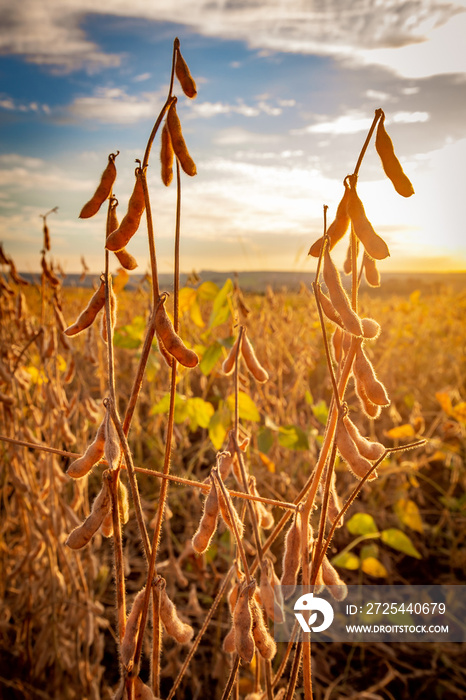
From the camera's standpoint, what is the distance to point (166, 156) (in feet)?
2.47

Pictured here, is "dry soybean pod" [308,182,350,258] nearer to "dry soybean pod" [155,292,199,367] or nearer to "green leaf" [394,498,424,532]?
"dry soybean pod" [155,292,199,367]

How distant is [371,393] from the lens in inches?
27.2

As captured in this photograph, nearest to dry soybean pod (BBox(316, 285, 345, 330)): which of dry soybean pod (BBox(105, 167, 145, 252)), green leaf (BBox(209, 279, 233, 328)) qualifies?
dry soybean pod (BBox(105, 167, 145, 252))

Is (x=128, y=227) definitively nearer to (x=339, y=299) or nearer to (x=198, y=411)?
(x=339, y=299)

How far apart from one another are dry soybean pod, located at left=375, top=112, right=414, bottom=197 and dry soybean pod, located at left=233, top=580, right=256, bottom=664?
0.58m

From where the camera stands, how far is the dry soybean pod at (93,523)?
0.67 metres

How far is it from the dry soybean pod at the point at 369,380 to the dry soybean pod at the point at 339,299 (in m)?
0.07

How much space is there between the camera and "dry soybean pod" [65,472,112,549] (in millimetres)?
670

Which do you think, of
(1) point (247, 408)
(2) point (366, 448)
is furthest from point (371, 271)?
(1) point (247, 408)

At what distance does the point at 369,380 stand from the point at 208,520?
12.1 inches

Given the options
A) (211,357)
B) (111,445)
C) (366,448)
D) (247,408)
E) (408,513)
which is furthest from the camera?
(408,513)

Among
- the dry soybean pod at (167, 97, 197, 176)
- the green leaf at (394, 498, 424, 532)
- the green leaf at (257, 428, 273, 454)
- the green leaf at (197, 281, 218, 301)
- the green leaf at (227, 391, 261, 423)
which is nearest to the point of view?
the dry soybean pod at (167, 97, 197, 176)

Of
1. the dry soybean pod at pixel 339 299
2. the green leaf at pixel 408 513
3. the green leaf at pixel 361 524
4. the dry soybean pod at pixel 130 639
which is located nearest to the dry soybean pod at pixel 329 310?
the dry soybean pod at pixel 339 299

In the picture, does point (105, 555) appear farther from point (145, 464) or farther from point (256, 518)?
point (256, 518)
